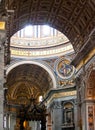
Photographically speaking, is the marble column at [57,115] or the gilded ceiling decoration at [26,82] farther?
the gilded ceiling decoration at [26,82]

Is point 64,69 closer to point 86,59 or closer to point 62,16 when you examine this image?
point 62,16

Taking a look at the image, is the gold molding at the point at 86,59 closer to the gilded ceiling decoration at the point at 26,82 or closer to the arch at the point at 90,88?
the arch at the point at 90,88

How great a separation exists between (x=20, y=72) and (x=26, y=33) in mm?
4308

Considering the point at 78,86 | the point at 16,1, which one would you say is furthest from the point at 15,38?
the point at 16,1

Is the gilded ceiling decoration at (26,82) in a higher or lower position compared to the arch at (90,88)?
higher

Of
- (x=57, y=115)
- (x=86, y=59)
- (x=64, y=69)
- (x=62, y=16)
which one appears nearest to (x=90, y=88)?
(x=86, y=59)

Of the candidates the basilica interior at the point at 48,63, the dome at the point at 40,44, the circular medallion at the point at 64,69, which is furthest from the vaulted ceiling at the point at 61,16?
the circular medallion at the point at 64,69

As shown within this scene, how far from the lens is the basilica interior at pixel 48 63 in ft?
61.6

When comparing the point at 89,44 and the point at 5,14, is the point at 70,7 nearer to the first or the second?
the point at 89,44

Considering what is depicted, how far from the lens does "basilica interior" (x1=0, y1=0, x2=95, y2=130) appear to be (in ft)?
61.6

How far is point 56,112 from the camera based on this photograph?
3281 centimetres

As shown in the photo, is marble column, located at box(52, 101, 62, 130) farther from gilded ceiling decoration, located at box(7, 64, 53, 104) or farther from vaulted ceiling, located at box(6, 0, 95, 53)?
vaulted ceiling, located at box(6, 0, 95, 53)

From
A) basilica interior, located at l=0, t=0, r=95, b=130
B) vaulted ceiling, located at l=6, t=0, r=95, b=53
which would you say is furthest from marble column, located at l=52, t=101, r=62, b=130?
vaulted ceiling, located at l=6, t=0, r=95, b=53

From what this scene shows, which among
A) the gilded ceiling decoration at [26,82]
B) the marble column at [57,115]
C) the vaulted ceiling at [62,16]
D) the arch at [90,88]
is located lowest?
the marble column at [57,115]
